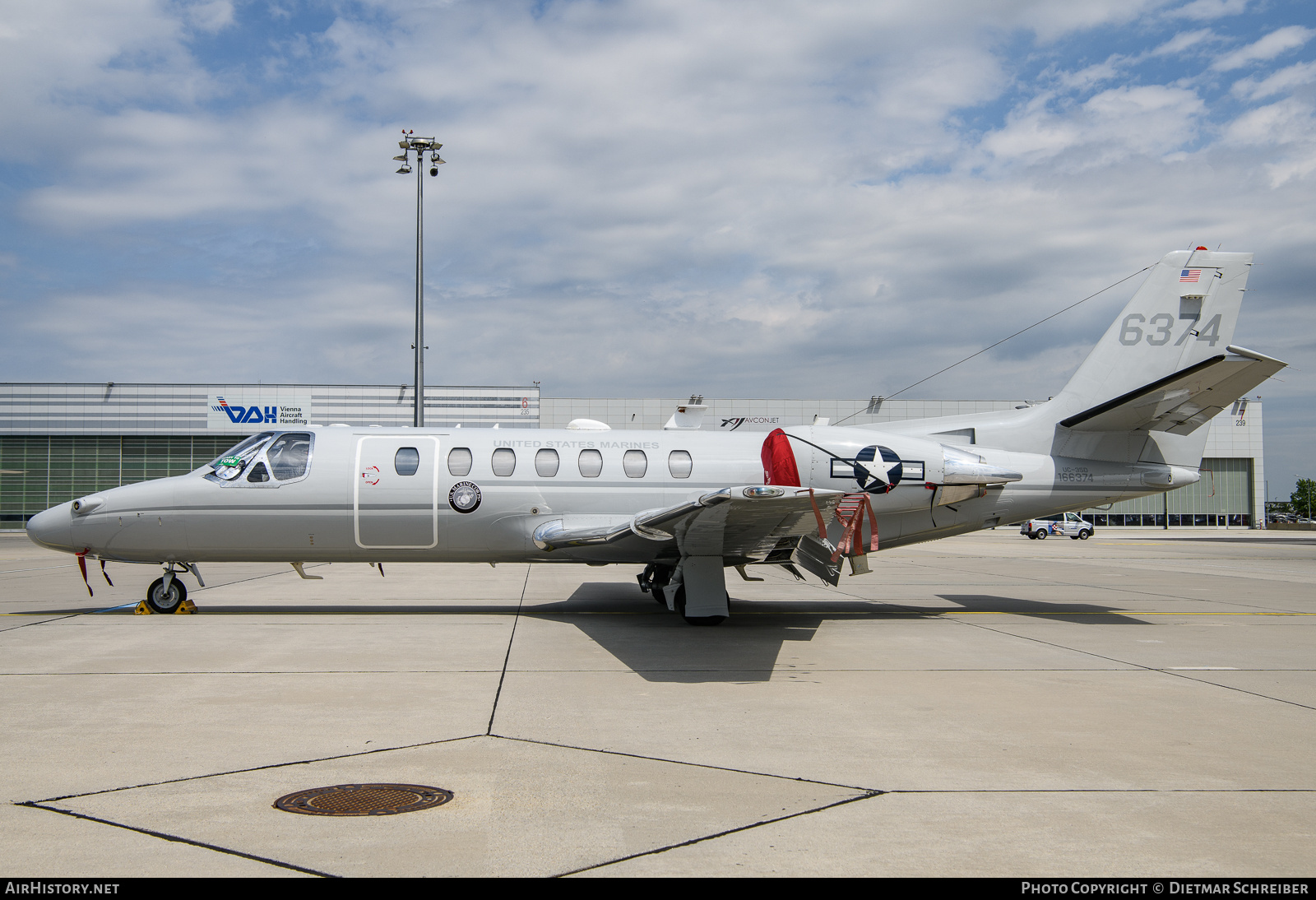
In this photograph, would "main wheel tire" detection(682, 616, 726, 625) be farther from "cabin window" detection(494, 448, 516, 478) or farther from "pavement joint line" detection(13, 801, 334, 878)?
"pavement joint line" detection(13, 801, 334, 878)

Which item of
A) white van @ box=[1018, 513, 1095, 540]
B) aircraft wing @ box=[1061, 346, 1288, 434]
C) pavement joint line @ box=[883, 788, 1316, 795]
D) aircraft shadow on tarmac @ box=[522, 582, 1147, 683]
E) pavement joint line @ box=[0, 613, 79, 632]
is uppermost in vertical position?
aircraft wing @ box=[1061, 346, 1288, 434]

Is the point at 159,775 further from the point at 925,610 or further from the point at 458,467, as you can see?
the point at 925,610

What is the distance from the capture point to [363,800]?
4781 millimetres

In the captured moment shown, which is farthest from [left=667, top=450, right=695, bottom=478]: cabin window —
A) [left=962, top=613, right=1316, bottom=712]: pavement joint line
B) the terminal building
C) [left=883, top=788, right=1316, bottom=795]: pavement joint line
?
the terminal building

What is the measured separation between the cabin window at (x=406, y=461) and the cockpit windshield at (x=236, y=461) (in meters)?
2.05

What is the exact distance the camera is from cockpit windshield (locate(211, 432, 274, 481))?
1298 cm

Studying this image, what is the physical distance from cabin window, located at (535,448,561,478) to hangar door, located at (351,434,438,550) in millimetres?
1514

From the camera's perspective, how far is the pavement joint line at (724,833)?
388 centimetres

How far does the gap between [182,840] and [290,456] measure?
9715mm

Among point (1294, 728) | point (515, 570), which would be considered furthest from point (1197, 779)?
point (515, 570)

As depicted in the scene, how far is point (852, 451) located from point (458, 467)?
5.95 metres

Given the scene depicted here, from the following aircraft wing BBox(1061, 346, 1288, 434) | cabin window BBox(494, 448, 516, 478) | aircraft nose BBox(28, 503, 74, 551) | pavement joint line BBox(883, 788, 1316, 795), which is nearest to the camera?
pavement joint line BBox(883, 788, 1316, 795)

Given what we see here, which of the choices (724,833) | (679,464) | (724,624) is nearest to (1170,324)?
(679,464)

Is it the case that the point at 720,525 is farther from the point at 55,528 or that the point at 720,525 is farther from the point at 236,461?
the point at 55,528
